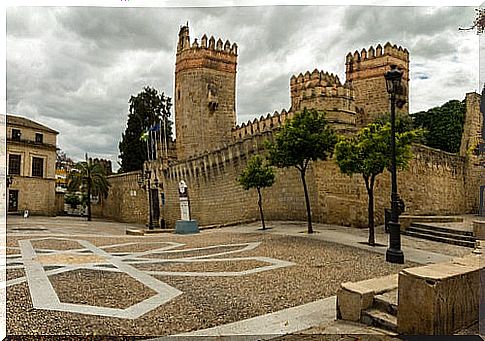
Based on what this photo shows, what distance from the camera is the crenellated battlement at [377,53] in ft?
72.1

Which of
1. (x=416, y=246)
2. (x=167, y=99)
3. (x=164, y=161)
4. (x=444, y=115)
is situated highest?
(x=167, y=99)

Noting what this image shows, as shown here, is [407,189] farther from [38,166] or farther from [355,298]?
[38,166]

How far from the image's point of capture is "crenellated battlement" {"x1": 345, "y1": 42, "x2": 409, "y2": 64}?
72.1 ft

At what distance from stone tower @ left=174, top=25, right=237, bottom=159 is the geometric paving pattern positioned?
14.6 m

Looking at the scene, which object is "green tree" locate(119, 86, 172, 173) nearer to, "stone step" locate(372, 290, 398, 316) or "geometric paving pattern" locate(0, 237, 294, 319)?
"geometric paving pattern" locate(0, 237, 294, 319)

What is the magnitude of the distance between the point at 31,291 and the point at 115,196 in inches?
1087

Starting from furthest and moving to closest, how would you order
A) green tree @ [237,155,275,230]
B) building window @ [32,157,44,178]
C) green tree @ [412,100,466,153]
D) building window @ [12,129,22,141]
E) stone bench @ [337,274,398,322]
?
building window @ [32,157,44,178], building window @ [12,129,22,141], green tree @ [412,100,466,153], green tree @ [237,155,275,230], stone bench @ [337,274,398,322]

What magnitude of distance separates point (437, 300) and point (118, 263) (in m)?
5.59

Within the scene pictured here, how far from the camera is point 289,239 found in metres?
9.57

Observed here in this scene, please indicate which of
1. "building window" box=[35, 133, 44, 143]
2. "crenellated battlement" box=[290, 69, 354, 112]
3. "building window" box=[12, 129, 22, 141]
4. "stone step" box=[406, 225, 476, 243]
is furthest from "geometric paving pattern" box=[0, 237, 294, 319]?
"building window" box=[35, 133, 44, 143]

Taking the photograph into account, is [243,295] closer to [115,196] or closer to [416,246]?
[416,246]

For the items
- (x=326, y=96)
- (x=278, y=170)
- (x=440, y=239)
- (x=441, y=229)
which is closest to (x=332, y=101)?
(x=326, y=96)

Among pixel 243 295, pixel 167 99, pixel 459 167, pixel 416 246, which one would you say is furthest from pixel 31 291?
pixel 167 99

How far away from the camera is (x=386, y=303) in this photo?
3.46 meters
